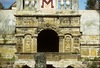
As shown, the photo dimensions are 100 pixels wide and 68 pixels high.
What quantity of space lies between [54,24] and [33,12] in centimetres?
187

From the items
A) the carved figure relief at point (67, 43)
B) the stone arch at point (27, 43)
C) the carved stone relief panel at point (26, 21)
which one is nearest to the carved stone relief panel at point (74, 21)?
the carved figure relief at point (67, 43)

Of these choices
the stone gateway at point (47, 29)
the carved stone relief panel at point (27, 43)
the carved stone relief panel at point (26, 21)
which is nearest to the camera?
the stone gateway at point (47, 29)

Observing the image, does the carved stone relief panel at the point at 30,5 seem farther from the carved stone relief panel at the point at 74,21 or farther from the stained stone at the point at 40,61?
the stained stone at the point at 40,61

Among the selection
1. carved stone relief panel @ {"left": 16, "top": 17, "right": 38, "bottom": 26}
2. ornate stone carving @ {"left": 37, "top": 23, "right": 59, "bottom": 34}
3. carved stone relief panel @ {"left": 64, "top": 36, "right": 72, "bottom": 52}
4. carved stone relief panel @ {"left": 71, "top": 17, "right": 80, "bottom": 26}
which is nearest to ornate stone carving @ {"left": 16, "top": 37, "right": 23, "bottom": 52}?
carved stone relief panel @ {"left": 16, "top": 17, "right": 38, "bottom": 26}

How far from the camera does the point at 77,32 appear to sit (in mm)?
29266

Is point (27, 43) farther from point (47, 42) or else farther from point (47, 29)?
point (47, 42)

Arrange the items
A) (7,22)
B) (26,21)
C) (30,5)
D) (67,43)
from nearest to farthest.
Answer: (67,43), (26,21), (30,5), (7,22)

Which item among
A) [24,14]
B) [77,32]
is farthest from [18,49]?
[77,32]

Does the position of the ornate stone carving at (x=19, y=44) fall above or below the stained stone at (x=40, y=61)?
above

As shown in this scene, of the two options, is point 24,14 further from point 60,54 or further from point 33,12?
point 60,54

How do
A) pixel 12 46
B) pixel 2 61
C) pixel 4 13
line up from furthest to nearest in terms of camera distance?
1. pixel 4 13
2. pixel 12 46
3. pixel 2 61

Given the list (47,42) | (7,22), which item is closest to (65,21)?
(47,42)

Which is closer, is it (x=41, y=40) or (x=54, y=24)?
(x=54, y=24)

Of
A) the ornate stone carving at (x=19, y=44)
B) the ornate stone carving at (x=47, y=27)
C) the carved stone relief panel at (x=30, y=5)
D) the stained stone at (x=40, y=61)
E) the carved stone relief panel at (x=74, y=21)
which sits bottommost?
the stained stone at (x=40, y=61)
